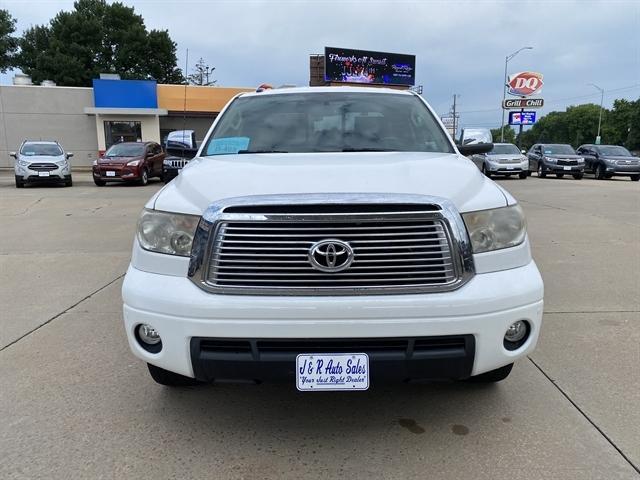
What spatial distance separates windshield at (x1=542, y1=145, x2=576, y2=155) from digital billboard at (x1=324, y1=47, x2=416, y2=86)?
21702 millimetres

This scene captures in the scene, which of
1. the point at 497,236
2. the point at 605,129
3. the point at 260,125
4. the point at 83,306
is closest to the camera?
the point at 497,236

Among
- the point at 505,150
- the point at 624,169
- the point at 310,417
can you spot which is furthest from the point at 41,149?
the point at 624,169

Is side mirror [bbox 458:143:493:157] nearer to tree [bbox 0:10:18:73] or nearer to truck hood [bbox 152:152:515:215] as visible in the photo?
truck hood [bbox 152:152:515:215]

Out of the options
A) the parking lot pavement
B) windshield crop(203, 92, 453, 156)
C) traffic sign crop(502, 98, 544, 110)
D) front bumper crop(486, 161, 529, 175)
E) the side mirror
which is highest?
traffic sign crop(502, 98, 544, 110)

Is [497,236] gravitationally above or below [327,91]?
below

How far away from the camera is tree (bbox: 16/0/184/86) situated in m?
46.5

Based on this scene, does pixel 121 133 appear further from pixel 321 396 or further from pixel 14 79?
pixel 321 396

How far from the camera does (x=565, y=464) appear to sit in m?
2.51

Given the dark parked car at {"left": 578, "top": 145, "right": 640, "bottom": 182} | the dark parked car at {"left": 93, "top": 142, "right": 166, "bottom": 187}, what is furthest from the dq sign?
the dark parked car at {"left": 93, "top": 142, "right": 166, "bottom": 187}

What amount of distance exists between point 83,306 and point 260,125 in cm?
250

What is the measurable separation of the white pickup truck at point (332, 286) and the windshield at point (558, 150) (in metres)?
23.8

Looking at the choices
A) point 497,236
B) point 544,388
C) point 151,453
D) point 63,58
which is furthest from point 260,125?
point 63,58

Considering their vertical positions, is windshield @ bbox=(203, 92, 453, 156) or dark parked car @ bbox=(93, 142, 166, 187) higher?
windshield @ bbox=(203, 92, 453, 156)

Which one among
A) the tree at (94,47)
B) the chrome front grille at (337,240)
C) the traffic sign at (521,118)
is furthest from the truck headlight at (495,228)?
the tree at (94,47)
